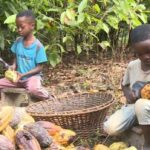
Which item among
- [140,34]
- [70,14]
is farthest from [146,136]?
[70,14]

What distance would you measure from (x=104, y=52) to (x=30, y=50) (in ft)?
8.44

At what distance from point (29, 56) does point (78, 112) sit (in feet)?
4.60

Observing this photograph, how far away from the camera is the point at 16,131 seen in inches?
138

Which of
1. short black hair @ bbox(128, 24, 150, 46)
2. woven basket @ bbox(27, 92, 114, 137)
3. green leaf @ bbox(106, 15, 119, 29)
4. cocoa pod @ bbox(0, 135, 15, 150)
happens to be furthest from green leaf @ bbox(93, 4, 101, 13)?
cocoa pod @ bbox(0, 135, 15, 150)

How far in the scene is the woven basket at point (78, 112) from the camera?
4.02m

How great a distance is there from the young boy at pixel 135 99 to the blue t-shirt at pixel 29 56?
1450mm

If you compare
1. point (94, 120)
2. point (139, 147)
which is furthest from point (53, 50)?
point (139, 147)

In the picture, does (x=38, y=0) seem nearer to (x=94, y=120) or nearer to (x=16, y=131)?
(x=94, y=120)

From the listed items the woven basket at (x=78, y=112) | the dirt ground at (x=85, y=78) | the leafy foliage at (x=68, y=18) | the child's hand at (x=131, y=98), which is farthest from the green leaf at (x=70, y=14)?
the child's hand at (x=131, y=98)

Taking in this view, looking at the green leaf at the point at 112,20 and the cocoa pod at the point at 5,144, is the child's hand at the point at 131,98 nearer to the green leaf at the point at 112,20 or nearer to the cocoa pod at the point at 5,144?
the cocoa pod at the point at 5,144

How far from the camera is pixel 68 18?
580 centimetres

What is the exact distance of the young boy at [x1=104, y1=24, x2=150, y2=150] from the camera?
3459mm

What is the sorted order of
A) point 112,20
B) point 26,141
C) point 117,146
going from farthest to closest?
point 112,20
point 117,146
point 26,141

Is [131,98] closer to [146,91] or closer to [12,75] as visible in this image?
[146,91]
